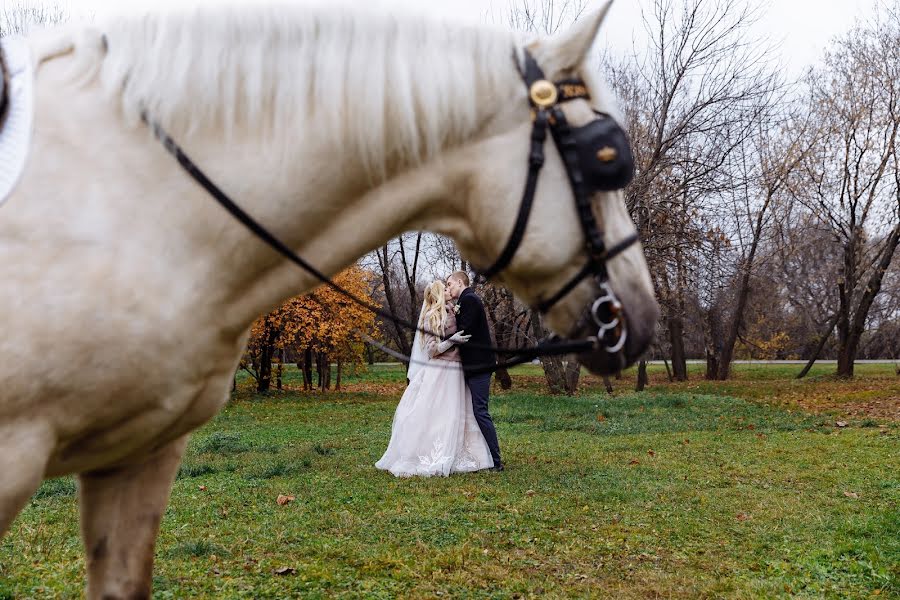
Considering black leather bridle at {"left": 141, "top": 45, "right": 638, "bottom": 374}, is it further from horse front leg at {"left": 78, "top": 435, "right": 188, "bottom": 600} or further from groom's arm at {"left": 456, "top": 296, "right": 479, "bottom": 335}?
groom's arm at {"left": 456, "top": 296, "right": 479, "bottom": 335}

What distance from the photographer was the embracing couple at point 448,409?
833cm

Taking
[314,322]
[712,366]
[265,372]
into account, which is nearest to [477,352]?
[314,322]

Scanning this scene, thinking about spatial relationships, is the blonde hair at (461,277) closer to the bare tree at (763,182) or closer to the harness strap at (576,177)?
the harness strap at (576,177)

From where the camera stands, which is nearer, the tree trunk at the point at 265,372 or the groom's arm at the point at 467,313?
the groom's arm at the point at 467,313

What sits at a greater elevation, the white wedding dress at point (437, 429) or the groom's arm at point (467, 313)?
the groom's arm at point (467, 313)

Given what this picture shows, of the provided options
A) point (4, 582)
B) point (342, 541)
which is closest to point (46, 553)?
point (4, 582)

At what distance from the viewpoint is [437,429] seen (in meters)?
8.45

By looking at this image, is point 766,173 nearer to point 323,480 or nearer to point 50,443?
point 323,480

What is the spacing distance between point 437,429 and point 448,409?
28cm

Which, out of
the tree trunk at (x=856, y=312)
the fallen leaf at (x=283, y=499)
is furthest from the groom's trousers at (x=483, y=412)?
the tree trunk at (x=856, y=312)

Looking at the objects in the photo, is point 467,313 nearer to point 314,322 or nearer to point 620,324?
point 620,324

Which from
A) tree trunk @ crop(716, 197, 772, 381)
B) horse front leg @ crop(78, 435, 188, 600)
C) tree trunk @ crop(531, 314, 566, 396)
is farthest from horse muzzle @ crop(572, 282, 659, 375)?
tree trunk @ crop(716, 197, 772, 381)

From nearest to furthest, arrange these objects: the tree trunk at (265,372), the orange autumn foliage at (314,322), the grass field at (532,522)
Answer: the grass field at (532,522) < the orange autumn foliage at (314,322) < the tree trunk at (265,372)

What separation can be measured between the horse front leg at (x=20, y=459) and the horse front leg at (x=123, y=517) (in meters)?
0.49
